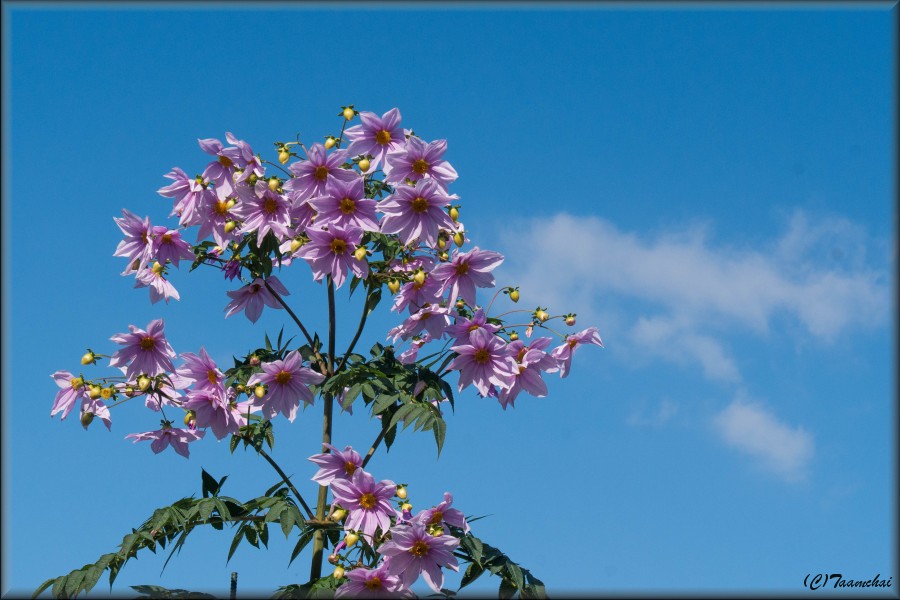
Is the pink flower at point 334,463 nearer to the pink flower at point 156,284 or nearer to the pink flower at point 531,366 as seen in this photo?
the pink flower at point 531,366

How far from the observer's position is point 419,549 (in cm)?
480

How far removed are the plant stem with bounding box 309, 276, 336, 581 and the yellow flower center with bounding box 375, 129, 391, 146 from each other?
0.78 metres

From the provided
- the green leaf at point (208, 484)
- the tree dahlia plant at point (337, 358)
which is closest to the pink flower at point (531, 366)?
the tree dahlia plant at point (337, 358)

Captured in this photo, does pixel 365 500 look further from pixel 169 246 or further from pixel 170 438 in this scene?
pixel 169 246

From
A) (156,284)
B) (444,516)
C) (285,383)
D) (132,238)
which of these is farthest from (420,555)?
(132,238)

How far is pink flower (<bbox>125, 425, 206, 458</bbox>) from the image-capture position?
215 inches

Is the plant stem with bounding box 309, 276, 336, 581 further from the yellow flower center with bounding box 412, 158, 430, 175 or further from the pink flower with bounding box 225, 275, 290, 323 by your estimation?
the yellow flower center with bounding box 412, 158, 430, 175

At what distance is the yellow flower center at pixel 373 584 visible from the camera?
15.7 ft

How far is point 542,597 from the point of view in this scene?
4941mm

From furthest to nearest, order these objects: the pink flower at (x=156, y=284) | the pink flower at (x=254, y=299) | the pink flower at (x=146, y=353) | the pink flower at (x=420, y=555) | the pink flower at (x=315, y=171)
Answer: the pink flower at (x=254, y=299)
the pink flower at (x=156, y=284)
the pink flower at (x=146, y=353)
the pink flower at (x=315, y=171)
the pink flower at (x=420, y=555)

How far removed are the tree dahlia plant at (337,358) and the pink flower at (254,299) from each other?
0.02 metres

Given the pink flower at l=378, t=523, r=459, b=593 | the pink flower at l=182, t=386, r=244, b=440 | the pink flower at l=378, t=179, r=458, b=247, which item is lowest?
the pink flower at l=378, t=523, r=459, b=593

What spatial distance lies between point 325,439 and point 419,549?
0.88 meters

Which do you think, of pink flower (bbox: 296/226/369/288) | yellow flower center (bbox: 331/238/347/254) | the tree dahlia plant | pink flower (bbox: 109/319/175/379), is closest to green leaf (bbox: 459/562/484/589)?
the tree dahlia plant
